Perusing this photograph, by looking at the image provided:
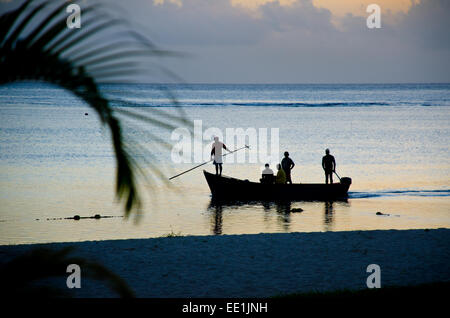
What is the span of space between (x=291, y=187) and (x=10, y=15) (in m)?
18.9

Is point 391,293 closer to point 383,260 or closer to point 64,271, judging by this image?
point 383,260

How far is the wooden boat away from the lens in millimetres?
21328

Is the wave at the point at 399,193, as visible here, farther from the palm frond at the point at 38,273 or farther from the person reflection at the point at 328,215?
the palm frond at the point at 38,273

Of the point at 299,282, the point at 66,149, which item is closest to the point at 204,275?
the point at 299,282

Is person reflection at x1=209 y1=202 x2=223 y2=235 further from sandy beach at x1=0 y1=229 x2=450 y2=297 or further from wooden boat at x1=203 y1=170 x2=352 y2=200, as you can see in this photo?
sandy beach at x1=0 y1=229 x2=450 y2=297

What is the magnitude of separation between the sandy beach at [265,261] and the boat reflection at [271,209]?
5162 millimetres

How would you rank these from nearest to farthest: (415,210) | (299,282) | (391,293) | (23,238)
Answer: (391,293) → (299,282) → (23,238) → (415,210)

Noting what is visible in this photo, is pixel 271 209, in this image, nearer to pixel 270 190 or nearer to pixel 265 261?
pixel 270 190

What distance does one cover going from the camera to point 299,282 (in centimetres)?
827

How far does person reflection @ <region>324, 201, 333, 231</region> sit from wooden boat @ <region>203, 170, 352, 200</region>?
0.55 m

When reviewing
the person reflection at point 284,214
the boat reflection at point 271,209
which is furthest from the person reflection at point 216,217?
the person reflection at point 284,214

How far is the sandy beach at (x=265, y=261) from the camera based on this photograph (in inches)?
315

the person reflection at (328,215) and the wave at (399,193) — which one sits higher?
the wave at (399,193)

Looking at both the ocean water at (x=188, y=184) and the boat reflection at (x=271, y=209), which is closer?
the ocean water at (x=188, y=184)
